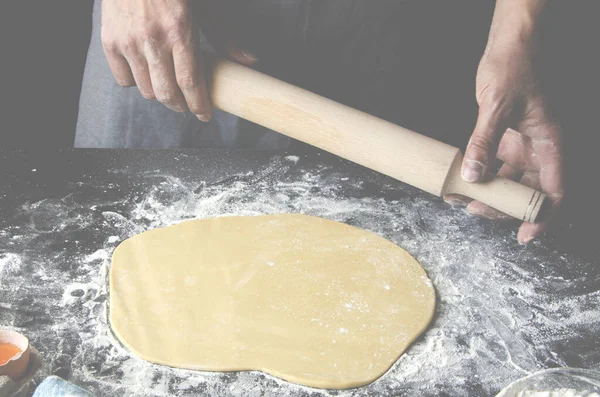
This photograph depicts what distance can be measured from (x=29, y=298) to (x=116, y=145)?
3.39ft

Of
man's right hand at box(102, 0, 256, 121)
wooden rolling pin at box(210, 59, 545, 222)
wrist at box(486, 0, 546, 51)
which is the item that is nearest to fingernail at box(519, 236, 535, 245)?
wooden rolling pin at box(210, 59, 545, 222)

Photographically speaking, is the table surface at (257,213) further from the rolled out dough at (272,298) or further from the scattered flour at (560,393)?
the scattered flour at (560,393)

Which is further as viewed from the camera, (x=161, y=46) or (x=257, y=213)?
(x=257, y=213)

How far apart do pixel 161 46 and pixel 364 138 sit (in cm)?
61

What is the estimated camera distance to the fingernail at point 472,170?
1635mm

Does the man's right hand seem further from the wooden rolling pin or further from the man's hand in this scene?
the man's hand

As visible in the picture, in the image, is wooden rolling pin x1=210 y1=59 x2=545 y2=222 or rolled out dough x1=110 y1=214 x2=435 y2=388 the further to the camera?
wooden rolling pin x1=210 y1=59 x2=545 y2=222

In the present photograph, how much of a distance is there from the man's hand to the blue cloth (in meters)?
1.04

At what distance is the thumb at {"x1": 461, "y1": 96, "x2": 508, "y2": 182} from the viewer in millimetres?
1639

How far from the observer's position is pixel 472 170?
1.64 metres

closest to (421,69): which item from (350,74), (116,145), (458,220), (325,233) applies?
(350,74)

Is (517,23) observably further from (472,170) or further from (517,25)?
(472,170)

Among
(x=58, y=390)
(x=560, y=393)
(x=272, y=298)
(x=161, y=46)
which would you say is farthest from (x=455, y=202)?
(x=58, y=390)

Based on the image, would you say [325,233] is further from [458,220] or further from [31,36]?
[31,36]
